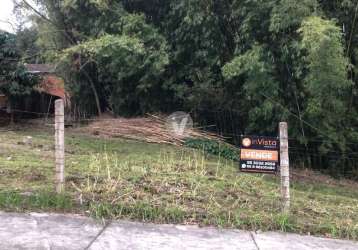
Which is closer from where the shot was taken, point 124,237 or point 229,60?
point 124,237

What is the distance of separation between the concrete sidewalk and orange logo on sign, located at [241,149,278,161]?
1.14 m

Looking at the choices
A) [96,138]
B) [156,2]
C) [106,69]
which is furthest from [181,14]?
[96,138]

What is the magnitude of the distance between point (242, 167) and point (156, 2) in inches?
429

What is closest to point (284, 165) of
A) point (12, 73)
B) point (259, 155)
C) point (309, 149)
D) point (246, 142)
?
point (259, 155)

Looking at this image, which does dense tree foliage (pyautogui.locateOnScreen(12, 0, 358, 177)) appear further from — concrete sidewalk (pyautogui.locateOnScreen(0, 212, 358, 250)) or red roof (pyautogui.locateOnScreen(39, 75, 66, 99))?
concrete sidewalk (pyautogui.locateOnScreen(0, 212, 358, 250))

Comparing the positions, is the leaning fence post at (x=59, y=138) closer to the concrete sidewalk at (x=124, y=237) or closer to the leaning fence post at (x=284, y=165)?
the concrete sidewalk at (x=124, y=237)

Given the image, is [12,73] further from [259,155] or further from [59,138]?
[259,155]

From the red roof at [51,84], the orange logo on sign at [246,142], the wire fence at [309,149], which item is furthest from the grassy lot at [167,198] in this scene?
the red roof at [51,84]

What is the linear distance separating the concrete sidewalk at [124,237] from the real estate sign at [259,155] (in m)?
1.05

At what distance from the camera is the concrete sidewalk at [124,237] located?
5.50m

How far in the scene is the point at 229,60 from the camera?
1548 cm

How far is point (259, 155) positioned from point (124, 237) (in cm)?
223

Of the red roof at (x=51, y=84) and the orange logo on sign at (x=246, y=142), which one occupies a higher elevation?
the red roof at (x=51, y=84)

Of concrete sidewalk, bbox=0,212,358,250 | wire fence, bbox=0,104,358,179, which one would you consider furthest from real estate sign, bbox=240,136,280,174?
wire fence, bbox=0,104,358,179
